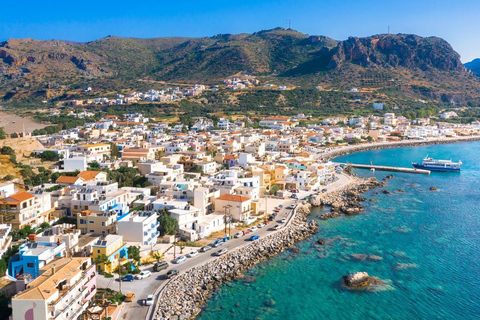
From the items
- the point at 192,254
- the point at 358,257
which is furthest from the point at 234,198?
the point at 358,257

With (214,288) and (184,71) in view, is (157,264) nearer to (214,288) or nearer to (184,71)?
(214,288)

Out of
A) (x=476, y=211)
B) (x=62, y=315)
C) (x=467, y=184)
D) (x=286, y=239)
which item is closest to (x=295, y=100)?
(x=467, y=184)

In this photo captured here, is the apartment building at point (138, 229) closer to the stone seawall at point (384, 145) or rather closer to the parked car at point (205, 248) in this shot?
the parked car at point (205, 248)

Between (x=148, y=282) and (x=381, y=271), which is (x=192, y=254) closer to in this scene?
(x=148, y=282)

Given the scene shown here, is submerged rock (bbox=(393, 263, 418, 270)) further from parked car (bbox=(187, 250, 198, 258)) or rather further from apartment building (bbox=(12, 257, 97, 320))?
apartment building (bbox=(12, 257, 97, 320))

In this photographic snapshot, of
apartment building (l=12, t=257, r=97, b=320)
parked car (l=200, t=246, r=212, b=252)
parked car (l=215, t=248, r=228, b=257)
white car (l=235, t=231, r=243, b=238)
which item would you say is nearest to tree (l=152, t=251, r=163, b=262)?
parked car (l=200, t=246, r=212, b=252)
